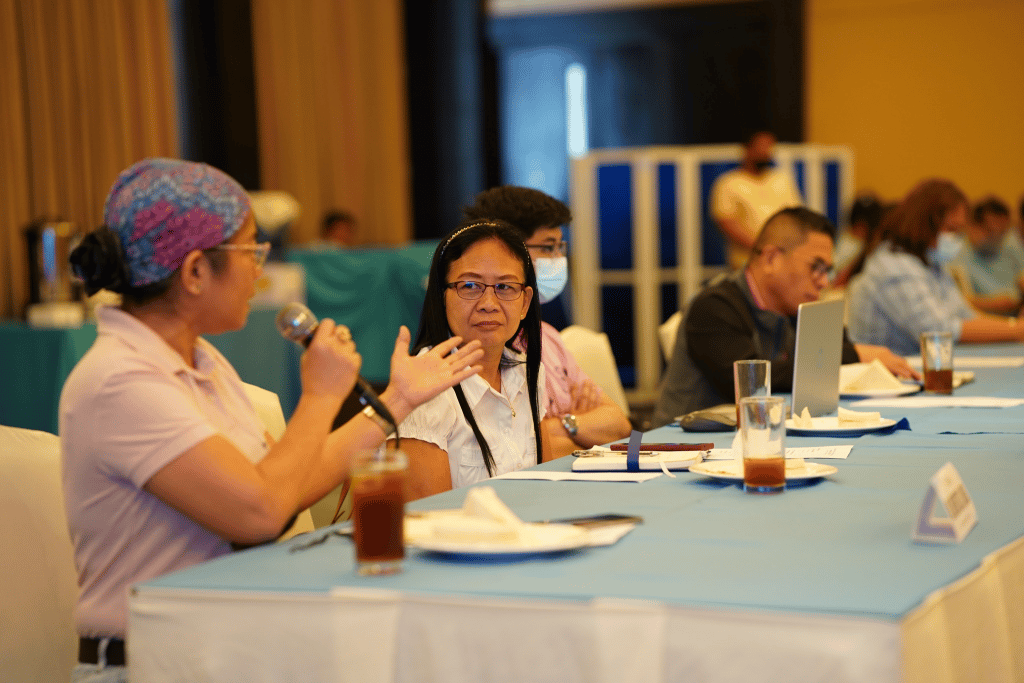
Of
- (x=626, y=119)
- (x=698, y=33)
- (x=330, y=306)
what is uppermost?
(x=698, y=33)

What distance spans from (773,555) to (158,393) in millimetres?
760

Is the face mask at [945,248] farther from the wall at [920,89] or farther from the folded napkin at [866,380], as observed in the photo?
the wall at [920,89]

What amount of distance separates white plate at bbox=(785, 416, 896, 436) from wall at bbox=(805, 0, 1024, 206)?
7.59 meters

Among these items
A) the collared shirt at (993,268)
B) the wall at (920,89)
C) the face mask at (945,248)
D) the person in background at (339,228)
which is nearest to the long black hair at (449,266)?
the face mask at (945,248)

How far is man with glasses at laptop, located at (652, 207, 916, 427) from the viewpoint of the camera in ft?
10.1

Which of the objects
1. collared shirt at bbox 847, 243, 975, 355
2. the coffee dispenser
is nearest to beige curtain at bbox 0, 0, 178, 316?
the coffee dispenser

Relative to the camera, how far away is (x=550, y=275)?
9.12ft

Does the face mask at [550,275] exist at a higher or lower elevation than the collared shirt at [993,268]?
higher

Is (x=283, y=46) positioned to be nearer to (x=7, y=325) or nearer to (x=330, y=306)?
(x=330, y=306)

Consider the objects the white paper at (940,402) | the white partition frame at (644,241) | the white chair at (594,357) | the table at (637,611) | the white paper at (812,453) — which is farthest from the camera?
the white partition frame at (644,241)

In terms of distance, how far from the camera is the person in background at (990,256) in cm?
774

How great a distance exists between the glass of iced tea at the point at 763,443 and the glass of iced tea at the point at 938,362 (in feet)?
4.43

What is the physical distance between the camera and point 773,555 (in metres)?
1.23

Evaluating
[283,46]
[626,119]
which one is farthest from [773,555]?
[626,119]
